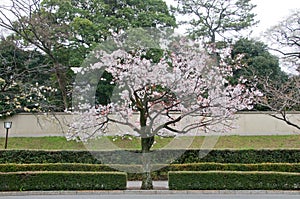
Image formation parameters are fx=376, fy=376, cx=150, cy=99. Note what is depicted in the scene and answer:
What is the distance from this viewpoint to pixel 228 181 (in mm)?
8797

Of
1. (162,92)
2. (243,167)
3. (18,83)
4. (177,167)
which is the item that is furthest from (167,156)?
(18,83)

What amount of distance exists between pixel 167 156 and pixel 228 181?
10.6ft

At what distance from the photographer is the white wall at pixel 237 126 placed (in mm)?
16688

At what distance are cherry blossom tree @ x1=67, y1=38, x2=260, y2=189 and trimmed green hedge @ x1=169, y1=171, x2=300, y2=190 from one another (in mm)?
841

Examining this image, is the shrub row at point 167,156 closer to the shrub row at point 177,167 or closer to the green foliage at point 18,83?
the shrub row at point 177,167

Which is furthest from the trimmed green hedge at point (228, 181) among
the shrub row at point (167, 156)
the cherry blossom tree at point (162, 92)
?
the shrub row at point (167, 156)

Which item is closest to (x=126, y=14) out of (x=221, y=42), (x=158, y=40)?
(x=221, y=42)

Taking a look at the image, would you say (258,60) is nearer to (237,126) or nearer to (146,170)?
(237,126)

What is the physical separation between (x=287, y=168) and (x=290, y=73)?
9.54m

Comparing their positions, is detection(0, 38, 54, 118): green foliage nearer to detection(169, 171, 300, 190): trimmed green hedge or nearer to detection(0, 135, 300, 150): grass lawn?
detection(0, 135, 300, 150): grass lawn

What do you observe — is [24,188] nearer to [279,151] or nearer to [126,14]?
[279,151]

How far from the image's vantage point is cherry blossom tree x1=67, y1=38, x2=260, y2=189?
9125 mm

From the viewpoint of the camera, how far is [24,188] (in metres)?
8.74

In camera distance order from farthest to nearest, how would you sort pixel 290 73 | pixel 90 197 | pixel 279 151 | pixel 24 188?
1. pixel 290 73
2. pixel 279 151
3. pixel 24 188
4. pixel 90 197
